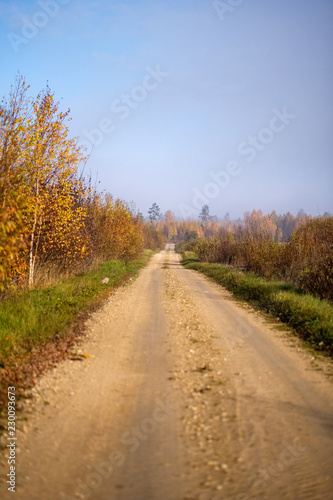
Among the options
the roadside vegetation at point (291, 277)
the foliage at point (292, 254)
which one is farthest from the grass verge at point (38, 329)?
the foliage at point (292, 254)

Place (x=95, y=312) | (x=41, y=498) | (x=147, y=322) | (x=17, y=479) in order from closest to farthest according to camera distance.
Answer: (x=41, y=498), (x=17, y=479), (x=147, y=322), (x=95, y=312)

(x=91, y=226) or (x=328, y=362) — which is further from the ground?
(x=91, y=226)

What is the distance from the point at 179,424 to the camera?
4105mm

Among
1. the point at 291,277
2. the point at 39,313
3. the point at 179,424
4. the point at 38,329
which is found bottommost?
the point at 179,424

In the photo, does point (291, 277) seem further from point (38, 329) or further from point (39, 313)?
point (38, 329)

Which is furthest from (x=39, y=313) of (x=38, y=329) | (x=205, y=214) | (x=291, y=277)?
(x=205, y=214)

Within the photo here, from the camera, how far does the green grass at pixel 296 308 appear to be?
7.70 metres

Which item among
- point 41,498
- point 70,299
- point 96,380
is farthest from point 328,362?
point 70,299

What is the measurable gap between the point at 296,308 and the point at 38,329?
6.37 m

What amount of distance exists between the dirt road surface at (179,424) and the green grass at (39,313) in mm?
1131

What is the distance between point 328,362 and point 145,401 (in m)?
3.48

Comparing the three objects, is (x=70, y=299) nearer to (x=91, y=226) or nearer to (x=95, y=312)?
(x=95, y=312)

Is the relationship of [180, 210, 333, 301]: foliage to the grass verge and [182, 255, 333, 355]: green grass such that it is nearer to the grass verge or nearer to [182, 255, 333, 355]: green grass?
[182, 255, 333, 355]: green grass

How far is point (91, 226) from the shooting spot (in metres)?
22.5
